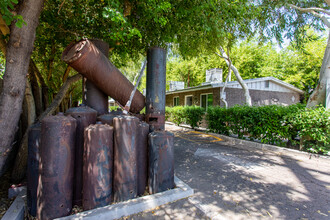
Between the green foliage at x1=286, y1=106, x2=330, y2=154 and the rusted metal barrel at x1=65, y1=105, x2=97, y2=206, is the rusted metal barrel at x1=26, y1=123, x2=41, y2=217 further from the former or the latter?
the green foliage at x1=286, y1=106, x2=330, y2=154

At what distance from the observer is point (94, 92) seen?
10.9 feet

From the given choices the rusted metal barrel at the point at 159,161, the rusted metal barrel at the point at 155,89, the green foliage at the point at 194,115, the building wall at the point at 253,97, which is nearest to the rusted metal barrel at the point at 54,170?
the rusted metal barrel at the point at 159,161

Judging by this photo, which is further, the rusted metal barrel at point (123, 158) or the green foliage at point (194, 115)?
the green foliage at point (194, 115)

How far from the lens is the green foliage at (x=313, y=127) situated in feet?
17.8

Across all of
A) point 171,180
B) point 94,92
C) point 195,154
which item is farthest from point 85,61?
point 195,154

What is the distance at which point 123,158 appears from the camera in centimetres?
266

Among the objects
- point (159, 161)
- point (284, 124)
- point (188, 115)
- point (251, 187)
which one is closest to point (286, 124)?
point (284, 124)

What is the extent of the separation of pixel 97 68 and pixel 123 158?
1.57 metres

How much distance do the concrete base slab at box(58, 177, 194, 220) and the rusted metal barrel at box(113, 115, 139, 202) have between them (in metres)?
0.17

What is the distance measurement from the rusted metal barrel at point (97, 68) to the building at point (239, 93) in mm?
11041

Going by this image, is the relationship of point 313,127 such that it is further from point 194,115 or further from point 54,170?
→ point 54,170

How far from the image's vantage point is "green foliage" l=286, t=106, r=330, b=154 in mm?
5438

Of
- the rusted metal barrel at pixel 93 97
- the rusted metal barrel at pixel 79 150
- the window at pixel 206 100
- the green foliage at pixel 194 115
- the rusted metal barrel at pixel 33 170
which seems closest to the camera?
the rusted metal barrel at pixel 33 170

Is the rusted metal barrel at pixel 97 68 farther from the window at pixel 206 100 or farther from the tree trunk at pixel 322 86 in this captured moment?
the window at pixel 206 100
